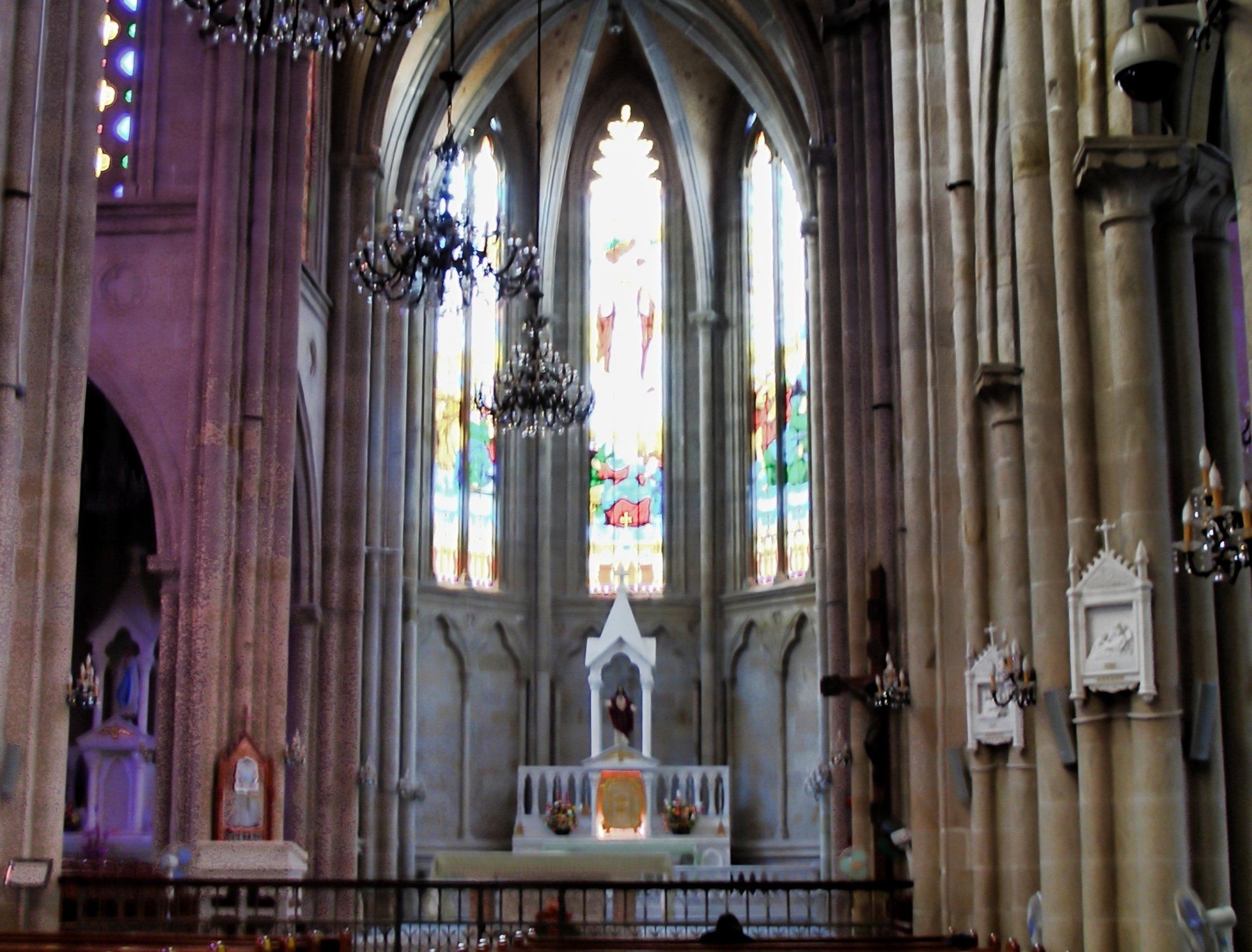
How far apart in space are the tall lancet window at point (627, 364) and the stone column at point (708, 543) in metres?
0.91

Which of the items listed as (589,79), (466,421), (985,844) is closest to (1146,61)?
(985,844)

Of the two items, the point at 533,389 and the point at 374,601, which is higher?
the point at 533,389

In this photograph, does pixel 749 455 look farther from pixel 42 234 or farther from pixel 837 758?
pixel 42 234

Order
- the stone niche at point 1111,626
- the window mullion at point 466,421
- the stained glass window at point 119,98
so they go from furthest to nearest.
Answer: the window mullion at point 466,421 < the stained glass window at point 119,98 < the stone niche at point 1111,626

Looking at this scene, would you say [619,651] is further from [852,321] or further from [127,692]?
[127,692]

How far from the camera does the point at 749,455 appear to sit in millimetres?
33500

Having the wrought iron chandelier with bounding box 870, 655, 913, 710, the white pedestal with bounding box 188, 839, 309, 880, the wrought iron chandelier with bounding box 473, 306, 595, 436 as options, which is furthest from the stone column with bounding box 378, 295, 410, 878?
the wrought iron chandelier with bounding box 870, 655, 913, 710

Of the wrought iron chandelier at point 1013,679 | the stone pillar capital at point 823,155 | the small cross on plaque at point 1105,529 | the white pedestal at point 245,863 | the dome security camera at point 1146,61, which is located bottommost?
the white pedestal at point 245,863

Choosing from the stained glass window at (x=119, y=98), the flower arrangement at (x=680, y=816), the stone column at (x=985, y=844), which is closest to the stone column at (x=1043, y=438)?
the stone column at (x=985, y=844)

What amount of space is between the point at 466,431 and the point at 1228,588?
2268cm

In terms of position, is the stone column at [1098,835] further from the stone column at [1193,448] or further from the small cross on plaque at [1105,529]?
the small cross on plaque at [1105,529]

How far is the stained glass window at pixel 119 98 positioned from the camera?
2280 cm

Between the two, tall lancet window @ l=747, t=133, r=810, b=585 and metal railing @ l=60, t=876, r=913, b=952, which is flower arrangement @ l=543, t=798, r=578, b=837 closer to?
metal railing @ l=60, t=876, r=913, b=952

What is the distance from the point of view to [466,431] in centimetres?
3309
